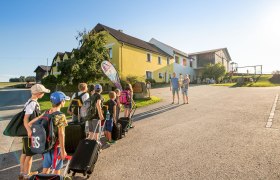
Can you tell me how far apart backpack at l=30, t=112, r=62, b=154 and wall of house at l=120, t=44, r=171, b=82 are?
21.4 metres

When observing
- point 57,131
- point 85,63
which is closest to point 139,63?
point 85,63

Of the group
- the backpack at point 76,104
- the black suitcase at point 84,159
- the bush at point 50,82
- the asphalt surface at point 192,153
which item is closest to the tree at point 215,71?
the bush at point 50,82

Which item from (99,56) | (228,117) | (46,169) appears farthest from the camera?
(99,56)

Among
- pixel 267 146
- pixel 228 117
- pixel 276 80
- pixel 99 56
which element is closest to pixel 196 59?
pixel 276 80

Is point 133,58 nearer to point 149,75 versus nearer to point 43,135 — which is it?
point 149,75

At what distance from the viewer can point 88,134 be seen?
5781mm

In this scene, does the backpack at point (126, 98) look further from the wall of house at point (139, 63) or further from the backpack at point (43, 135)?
the wall of house at point (139, 63)

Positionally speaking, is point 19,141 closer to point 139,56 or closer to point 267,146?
point 267,146

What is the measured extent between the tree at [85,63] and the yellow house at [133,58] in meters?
3.74

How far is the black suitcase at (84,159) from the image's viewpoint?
3.69m

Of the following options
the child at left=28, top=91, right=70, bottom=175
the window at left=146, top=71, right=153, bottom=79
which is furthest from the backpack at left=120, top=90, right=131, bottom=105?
the window at left=146, top=71, right=153, bottom=79

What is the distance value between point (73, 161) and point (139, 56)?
2656 centimetres

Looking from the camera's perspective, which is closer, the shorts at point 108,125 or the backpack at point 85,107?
the backpack at point 85,107

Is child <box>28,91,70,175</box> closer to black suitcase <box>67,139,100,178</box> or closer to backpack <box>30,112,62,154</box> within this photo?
backpack <box>30,112,62,154</box>
